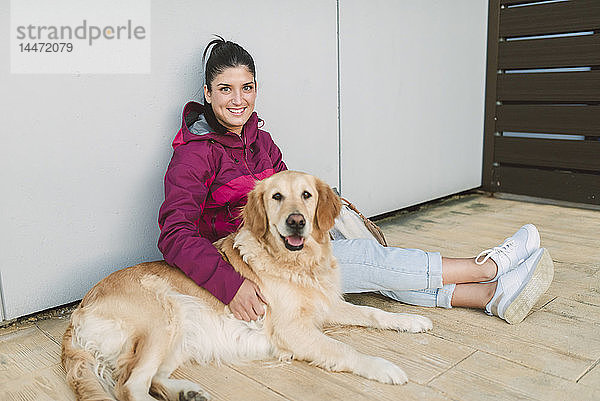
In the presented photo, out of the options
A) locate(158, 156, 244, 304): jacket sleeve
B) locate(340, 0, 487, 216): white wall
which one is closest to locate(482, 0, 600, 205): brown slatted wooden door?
locate(340, 0, 487, 216): white wall

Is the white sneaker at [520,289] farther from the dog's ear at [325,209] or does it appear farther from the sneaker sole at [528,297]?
the dog's ear at [325,209]

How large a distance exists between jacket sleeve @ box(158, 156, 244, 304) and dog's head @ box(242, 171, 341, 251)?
7.2 inches

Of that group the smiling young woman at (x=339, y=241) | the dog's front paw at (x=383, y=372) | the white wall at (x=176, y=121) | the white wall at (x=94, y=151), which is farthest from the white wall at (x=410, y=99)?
the dog's front paw at (x=383, y=372)

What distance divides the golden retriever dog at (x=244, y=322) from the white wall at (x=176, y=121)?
544 millimetres

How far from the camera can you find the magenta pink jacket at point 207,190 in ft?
6.09

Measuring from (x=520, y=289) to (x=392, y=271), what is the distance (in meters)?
0.51

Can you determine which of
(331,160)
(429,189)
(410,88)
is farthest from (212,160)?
(429,189)

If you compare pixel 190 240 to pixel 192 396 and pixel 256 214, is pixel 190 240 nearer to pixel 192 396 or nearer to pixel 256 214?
pixel 256 214

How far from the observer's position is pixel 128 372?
159 centimetres

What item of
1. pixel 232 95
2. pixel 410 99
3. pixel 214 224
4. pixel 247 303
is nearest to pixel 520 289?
pixel 247 303

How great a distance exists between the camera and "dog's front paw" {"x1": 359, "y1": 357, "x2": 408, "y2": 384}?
1668mm

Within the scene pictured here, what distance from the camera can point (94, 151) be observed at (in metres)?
2.28

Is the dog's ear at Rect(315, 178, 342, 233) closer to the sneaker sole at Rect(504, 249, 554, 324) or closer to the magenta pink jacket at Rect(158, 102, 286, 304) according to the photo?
the magenta pink jacket at Rect(158, 102, 286, 304)

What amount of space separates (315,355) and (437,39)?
9.75ft
